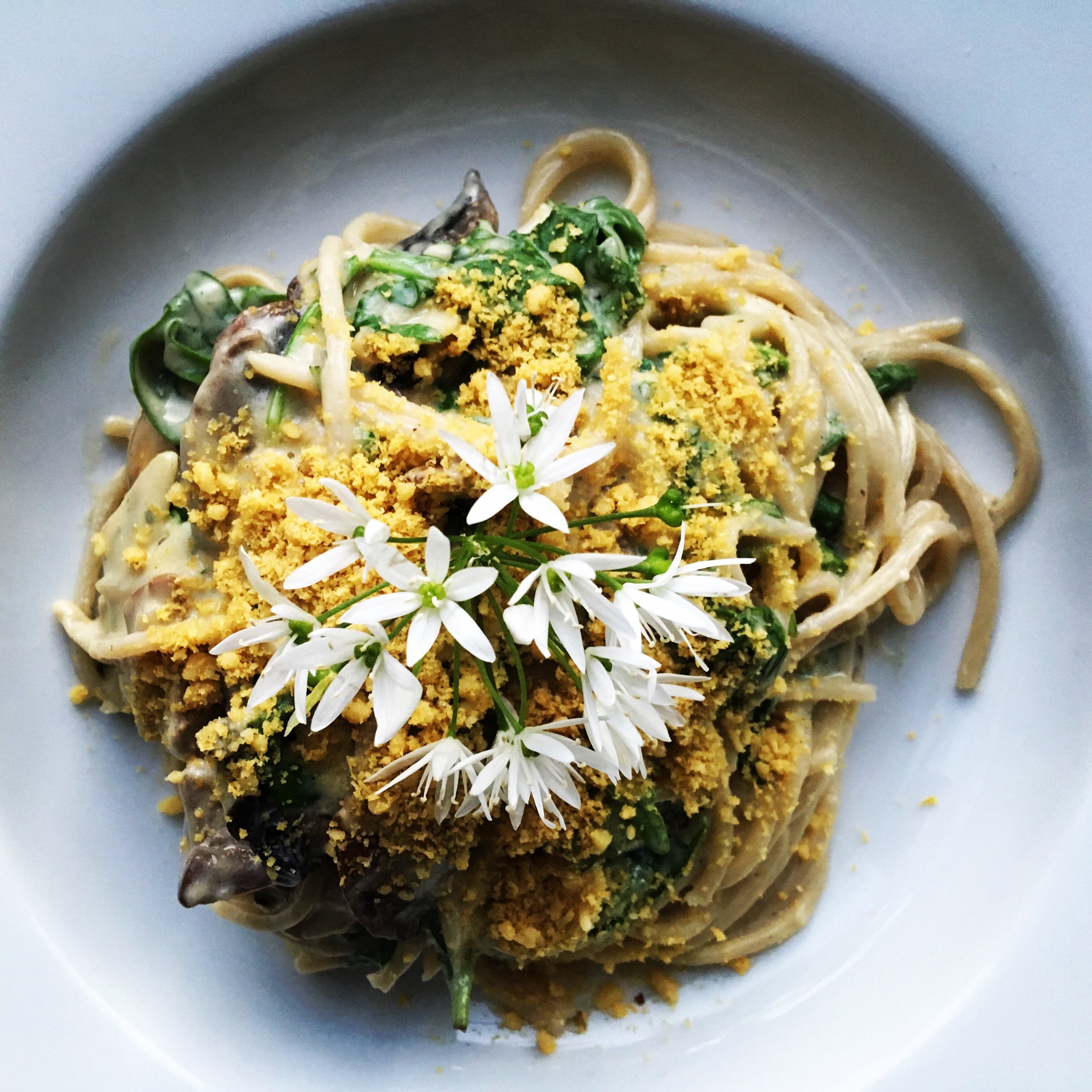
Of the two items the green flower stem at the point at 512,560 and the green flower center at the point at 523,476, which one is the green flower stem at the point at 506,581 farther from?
the green flower center at the point at 523,476

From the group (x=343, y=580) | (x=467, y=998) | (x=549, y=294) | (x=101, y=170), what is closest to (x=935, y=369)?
(x=549, y=294)

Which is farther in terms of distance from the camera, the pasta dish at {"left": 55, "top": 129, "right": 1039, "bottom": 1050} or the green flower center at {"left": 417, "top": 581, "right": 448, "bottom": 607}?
the pasta dish at {"left": 55, "top": 129, "right": 1039, "bottom": 1050}

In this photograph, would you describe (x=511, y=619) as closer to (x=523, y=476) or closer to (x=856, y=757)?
(x=523, y=476)

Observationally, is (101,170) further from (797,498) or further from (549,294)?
(797,498)

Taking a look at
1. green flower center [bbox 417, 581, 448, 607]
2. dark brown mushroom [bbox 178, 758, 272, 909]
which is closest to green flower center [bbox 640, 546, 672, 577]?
green flower center [bbox 417, 581, 448, 607]

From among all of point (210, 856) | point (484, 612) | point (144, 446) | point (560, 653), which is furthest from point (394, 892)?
point (144, 446)

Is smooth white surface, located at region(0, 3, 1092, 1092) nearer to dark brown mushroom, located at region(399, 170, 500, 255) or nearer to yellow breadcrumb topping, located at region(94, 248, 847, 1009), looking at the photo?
dark brown mushroom, located at region(399, 170, 500, 255)

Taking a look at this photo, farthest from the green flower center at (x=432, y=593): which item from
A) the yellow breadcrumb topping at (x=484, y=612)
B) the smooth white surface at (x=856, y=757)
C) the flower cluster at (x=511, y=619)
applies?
the smooth white surface at (x=856, y=757)
